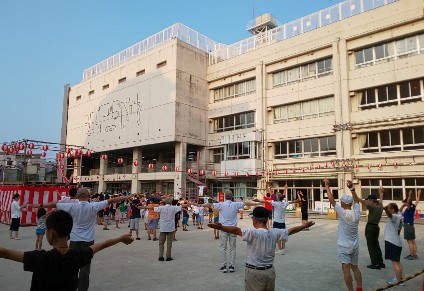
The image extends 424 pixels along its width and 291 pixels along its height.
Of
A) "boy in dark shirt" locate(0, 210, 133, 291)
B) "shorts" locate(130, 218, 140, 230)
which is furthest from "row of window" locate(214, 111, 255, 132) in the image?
"boy in dark shirt" locate(0, 210, 133, 291)

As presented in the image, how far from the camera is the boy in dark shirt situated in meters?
2.49

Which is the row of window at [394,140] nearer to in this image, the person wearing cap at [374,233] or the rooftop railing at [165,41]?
the person wearing cap at [374,233]

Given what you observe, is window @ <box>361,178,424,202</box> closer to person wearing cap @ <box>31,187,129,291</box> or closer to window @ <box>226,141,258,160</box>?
window @ <box>226,141,258,160</box>

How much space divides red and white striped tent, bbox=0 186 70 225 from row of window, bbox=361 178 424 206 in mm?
20998

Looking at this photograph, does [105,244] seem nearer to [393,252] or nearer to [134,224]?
[393,252]

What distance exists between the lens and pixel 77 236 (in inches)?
226

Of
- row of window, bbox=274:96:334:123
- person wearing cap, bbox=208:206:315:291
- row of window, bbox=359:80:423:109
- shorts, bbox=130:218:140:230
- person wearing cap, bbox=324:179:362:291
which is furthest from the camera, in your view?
row of window, bbox=274:96:334:123

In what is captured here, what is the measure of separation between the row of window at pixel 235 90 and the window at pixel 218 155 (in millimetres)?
5950

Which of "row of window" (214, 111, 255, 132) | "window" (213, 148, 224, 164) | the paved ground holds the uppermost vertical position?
"row of window" (214, 111, 255, 132)

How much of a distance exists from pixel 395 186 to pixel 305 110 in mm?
9819

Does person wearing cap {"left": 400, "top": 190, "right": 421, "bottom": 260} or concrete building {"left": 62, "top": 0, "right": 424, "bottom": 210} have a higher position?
concrete building {"left": 62, "top": 0, "right": 424, "bottom": 210}

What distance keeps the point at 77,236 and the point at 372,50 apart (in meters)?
26.2

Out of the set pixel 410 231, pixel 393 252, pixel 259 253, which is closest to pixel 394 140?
pixel 410 231

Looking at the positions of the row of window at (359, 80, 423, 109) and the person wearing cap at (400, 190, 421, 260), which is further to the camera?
the row of window at (359, 80, 423, 109)
